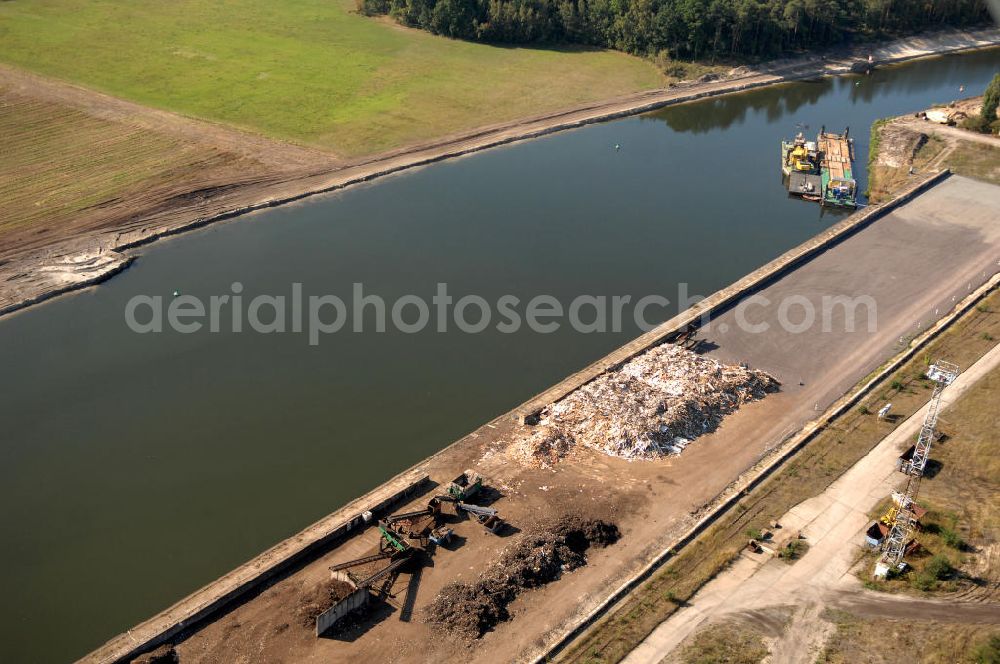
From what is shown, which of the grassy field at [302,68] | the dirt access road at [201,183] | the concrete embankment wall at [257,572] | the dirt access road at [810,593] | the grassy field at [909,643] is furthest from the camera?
the grassy field at [302,68]

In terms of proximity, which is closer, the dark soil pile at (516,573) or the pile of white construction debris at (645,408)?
the dark soil pile at (516,573)

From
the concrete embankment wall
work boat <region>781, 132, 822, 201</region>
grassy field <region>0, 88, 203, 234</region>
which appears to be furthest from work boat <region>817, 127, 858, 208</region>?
grassy field <region>0, 88, 203, 234</region>

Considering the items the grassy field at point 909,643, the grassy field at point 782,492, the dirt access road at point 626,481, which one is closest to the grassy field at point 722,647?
the grassy field at point 782,492

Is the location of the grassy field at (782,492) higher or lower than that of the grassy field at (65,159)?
lower

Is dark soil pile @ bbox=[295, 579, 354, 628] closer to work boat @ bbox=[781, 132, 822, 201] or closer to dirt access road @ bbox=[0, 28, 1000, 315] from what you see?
dirt access road @ bbox=[0, 28, 1000, 315]

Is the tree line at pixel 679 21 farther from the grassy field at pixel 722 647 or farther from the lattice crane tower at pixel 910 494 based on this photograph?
the grassy field at pixel 722 647

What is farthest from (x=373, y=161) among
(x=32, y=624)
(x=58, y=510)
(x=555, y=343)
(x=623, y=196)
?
(x=32, y=624)

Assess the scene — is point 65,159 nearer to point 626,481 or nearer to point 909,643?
point 626,481

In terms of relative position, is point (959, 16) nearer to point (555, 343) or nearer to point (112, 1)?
point (555, 343)
